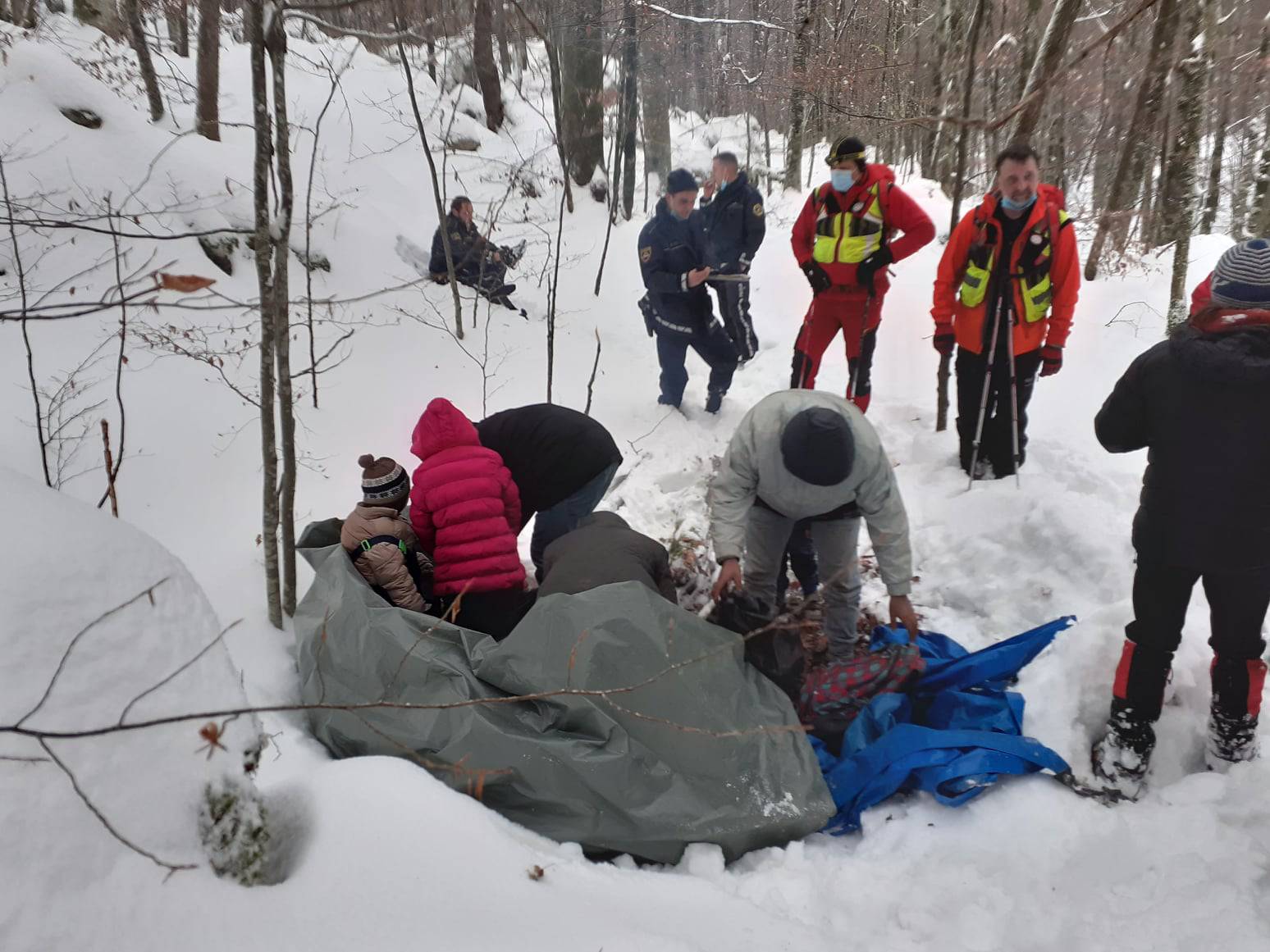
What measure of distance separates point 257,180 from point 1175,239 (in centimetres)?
557

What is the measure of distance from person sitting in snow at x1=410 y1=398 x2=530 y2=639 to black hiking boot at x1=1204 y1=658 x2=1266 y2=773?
7.80ft

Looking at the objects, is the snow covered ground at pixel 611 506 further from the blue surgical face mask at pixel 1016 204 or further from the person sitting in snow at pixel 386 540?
the blue surgical face mask at pixel 1016 204

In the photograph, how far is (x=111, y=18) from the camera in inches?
368

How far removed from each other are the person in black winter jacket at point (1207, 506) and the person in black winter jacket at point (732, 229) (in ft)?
11.3

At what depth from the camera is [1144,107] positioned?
245 inches

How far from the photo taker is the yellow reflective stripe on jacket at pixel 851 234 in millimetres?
4238

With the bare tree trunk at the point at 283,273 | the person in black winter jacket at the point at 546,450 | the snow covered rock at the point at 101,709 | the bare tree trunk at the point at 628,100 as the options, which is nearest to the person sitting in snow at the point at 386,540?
the bare tree trunk at the point at 283,273

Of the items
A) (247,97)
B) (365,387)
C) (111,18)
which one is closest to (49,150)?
(365,387)

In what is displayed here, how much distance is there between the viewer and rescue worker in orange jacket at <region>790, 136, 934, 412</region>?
4.17 metres

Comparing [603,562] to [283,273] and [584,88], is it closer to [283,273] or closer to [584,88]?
[283,273]

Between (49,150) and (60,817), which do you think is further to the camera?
(49,150)

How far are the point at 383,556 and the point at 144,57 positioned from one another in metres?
8.01

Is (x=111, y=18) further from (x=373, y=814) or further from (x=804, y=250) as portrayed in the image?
(x=373, y=814)

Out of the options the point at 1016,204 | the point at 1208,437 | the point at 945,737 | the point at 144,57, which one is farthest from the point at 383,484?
the point at 144,57
